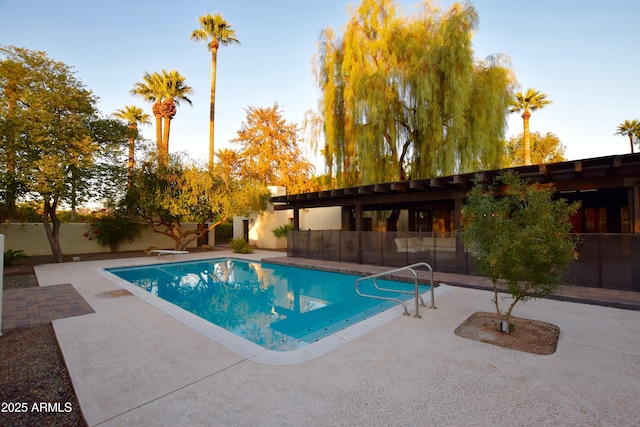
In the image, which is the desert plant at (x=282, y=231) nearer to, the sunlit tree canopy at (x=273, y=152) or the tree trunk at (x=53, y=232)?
the sunlit tree canopy at (x=273, y=152)

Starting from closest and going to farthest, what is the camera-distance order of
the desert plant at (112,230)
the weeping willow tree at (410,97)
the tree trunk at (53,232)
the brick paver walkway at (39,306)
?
the brick paver walkway at (39,306)
the weeping willow tree at (410,97)
the tree trunk at (53,232)
the desert plant at (112,230)

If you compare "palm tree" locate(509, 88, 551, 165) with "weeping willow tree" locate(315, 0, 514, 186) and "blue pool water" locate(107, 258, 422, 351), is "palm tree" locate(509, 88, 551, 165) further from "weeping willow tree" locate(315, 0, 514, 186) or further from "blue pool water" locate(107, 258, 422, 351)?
"blue pool water" locate(107, 258, 422, 351)

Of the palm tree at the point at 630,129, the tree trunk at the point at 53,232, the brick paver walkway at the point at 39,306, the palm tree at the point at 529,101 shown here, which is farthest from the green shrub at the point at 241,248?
the palm tree at the point at 630,129

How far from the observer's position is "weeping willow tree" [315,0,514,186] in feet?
39.2

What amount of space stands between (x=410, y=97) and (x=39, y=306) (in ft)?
44.1

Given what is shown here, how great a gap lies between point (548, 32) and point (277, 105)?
20045 millimetres

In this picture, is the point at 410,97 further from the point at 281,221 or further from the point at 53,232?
the point at 53,232

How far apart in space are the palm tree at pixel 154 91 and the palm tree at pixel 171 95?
0.26 meters

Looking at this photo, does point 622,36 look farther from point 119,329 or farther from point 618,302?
point 119,329

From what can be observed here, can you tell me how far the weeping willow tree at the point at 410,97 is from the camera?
11.9 metres

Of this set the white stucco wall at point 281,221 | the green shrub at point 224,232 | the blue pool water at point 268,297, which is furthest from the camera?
the green shrub at point 224,232

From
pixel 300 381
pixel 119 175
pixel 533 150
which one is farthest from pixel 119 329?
pixel 533 150

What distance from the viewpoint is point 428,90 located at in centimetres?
1189

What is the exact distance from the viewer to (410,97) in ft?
41.6
